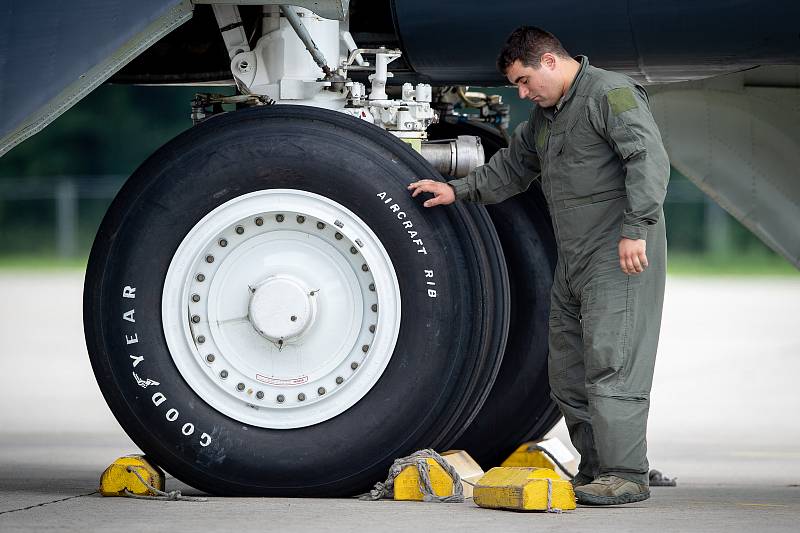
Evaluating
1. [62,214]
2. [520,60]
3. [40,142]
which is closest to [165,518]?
[520,60]

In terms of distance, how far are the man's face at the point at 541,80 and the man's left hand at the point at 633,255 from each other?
50 centimetres

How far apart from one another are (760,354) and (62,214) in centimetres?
1448

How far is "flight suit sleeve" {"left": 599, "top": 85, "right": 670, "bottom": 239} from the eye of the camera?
438 centimetres

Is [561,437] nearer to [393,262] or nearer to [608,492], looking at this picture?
[608,492]

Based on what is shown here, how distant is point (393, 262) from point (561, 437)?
11.6 feet

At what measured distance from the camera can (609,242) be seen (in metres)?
4.53

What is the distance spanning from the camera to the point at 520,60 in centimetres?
457

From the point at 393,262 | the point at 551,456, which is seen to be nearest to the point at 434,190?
the point at 393,262

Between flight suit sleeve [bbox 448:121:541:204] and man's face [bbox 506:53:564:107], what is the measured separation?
0.16m

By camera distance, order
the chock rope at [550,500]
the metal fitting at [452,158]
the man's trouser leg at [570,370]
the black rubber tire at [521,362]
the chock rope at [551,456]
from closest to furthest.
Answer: the chock rope at [550,500] → the man's trouser leg at [570,370] → the metal fitting at [452,158] → the chock rope at [551,456] → the black rubber tire at [521,362]

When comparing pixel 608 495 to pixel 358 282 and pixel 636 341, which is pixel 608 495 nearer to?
pixel 636 341

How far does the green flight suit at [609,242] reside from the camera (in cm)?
446

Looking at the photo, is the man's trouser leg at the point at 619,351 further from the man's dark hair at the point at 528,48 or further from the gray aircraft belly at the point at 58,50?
the gray aircraft belly at the point at 58,50

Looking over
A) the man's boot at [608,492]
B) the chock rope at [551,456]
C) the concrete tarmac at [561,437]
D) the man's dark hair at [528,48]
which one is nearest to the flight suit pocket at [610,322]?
the man's boot at [608,492]
